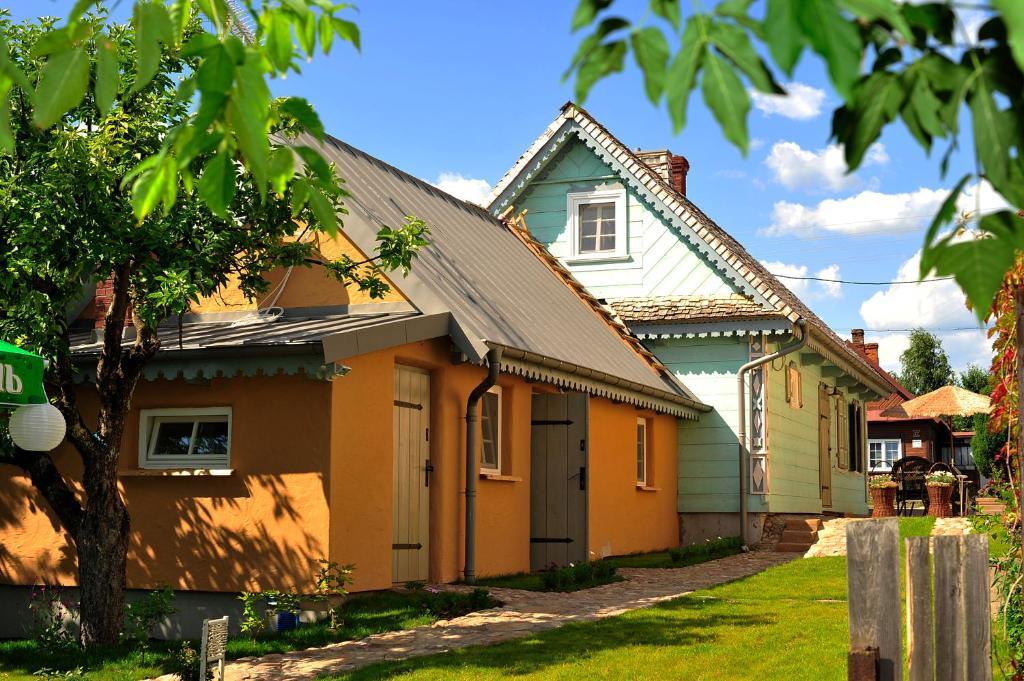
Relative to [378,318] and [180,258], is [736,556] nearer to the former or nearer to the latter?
[378,318]

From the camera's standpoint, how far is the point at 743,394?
61.1 feet

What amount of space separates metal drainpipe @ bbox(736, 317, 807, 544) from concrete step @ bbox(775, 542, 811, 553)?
553mm

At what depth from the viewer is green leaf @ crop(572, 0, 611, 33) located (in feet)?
6.66

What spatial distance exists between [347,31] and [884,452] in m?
43.0

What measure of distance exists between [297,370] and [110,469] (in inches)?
64.7

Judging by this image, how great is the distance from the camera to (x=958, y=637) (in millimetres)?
4316

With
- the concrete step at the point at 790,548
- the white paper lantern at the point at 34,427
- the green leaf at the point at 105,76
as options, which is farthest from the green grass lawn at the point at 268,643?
the concrete step at the point at 790,548

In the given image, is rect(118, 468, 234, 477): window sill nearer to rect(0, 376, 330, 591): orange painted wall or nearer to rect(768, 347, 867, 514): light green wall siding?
rect(0, 376, 330, 591): orange painted wall

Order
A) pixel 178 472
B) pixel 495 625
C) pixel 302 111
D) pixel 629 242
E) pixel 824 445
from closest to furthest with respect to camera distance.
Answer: pixel 302 111, pixel 495 625, pixel 178 472, pixel 629 242, pixel 824 445

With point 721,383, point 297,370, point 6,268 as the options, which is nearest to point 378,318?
point 297,370

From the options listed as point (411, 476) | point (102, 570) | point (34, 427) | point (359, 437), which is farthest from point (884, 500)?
point (34, 427)

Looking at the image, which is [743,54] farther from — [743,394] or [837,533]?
[743,394]

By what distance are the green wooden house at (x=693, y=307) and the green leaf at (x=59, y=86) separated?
16260mm

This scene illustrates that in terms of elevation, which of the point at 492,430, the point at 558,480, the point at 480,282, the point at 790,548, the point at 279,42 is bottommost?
the point at 790,548
